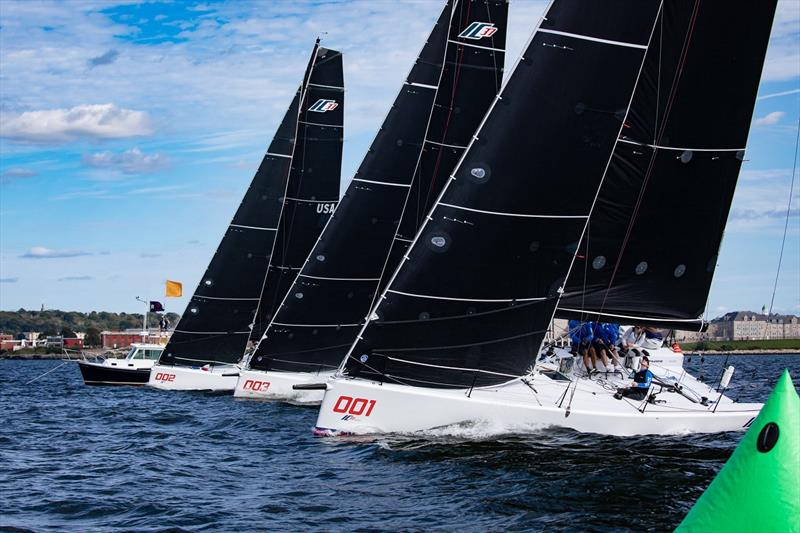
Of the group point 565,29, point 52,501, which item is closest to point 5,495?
point 52,501

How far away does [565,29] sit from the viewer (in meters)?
20.2

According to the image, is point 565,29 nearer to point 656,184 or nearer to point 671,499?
point 656,184

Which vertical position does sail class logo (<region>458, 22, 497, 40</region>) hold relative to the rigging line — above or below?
above

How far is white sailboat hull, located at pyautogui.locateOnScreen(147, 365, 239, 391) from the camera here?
38219 mm

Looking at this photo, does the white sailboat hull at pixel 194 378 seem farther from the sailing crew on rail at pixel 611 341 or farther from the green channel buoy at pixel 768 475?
the green channel buoy at pixel 768 475

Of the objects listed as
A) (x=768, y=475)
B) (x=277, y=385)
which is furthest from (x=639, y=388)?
(x=768, y=475)

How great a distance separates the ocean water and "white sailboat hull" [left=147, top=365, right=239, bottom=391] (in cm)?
1345

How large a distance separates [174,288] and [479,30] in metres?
25.0

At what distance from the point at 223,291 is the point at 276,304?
251 cm

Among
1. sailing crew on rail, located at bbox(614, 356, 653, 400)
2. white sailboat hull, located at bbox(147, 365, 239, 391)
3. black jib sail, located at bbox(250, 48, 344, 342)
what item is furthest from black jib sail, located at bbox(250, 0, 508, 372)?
sailing crew on rail, located at bbox(614, 356, 653, 400)

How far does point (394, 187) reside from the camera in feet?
103

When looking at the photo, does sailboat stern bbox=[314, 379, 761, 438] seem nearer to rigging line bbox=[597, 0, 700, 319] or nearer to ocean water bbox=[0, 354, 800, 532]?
ocean water bbox=[0, 354, 800, 532]

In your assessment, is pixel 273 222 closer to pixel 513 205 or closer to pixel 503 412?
pixel 513 205

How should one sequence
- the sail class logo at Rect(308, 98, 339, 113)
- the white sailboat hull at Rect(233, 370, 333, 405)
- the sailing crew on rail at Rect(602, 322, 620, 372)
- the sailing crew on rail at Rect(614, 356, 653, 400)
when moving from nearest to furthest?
the sailing crew on rail at Rect(614, 356, 653, 400) < the sailing crew on rail at Rect(602, 322, 620, 372) < the white sailboat hull at Rect(233, 370, 333, 405) < the sail class logo at Rect(308, 98, 339, 113)
